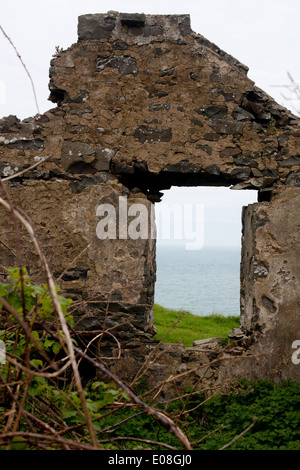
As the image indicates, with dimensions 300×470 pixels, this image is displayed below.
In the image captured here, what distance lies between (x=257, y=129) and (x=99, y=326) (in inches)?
93.5

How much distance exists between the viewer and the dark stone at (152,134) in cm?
452

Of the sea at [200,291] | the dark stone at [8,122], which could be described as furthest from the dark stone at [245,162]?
the sea at [200,291]

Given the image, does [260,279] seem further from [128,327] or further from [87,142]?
[87,142]

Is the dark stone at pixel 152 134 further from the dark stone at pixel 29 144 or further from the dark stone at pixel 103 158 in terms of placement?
the dark stone at pixel 29 144

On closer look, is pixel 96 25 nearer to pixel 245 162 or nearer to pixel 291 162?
pixel 245 162

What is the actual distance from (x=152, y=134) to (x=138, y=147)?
0.18 meters

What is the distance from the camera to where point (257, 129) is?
4.55 m

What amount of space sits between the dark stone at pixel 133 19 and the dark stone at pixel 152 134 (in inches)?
39.0

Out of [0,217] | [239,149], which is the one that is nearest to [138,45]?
[239,149]

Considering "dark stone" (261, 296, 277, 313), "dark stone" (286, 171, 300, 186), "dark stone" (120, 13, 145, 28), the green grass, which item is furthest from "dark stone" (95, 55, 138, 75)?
the green grass

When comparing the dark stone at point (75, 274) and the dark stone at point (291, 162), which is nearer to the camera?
the dark stone at point (75, 274)

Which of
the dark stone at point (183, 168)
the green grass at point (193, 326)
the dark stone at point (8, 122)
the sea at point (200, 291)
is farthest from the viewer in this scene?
the sea at point (200, 291)
